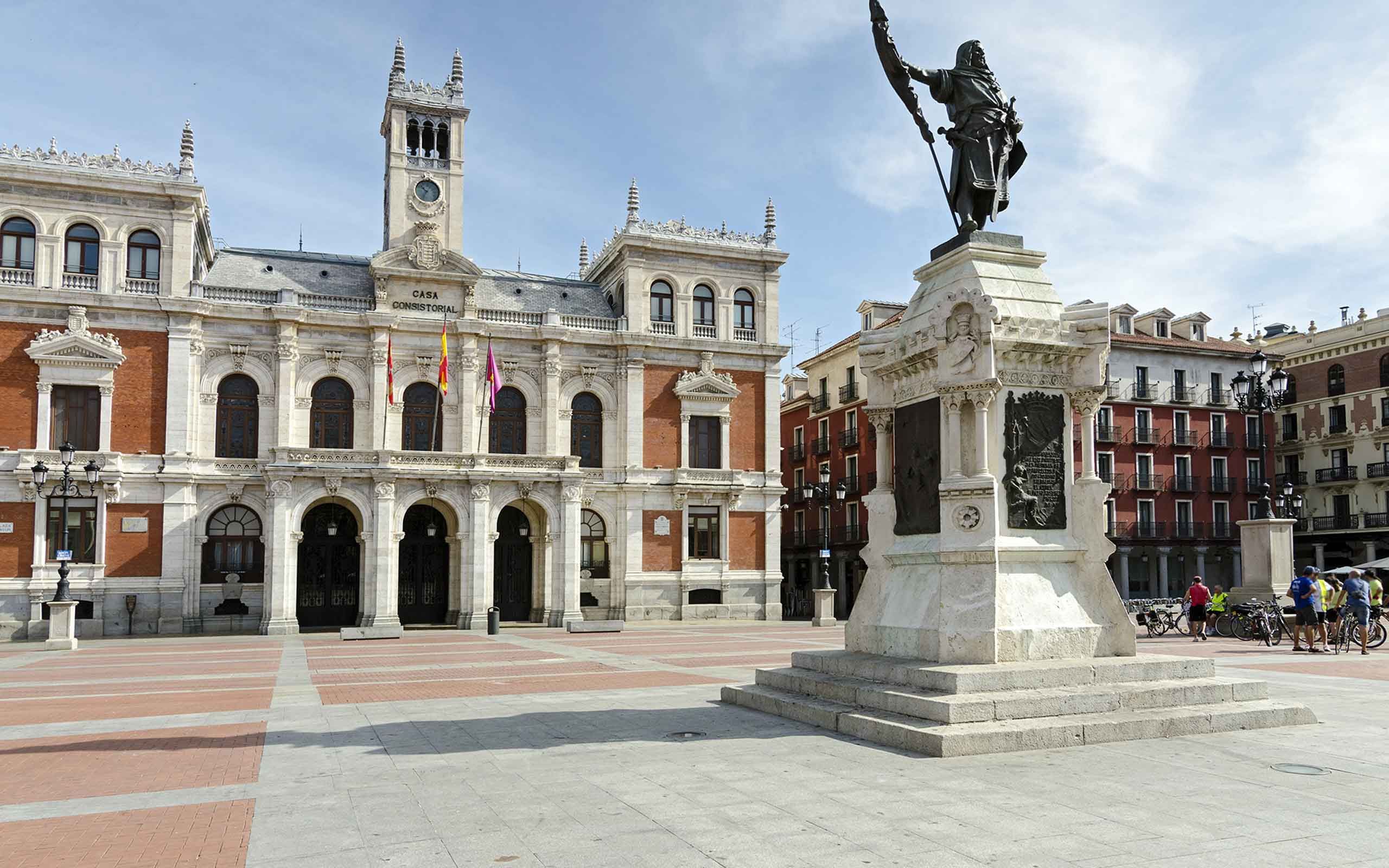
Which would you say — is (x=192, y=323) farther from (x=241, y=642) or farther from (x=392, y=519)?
(x=241, y=642)

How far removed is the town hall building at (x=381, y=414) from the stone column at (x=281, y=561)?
0.30ft

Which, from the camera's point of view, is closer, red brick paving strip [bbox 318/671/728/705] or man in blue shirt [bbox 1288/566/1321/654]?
red brick paving strip [bbox 318/671/728/705]

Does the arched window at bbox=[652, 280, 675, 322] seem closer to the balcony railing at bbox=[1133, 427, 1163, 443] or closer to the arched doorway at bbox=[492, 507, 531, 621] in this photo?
the arched doorway at bbox=[492, 507, 531, 621]

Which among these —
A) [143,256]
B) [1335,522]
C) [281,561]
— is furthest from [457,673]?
[1335,522]

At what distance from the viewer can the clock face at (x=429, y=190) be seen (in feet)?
140

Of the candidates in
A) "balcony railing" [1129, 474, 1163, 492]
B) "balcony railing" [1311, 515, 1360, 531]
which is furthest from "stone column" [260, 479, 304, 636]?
"balcony railing" [1311, 515, 1360, 531]

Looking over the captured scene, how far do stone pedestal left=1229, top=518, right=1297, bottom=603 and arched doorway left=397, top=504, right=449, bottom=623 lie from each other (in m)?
27.3

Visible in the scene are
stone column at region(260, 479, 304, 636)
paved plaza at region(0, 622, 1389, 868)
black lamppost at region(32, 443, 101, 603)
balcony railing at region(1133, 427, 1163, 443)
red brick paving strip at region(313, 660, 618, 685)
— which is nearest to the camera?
paved plaza at region(0, 622, 1389, 868)

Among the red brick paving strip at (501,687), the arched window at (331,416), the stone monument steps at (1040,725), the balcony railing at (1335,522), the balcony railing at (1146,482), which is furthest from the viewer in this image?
the balcony railing at (1335,522)

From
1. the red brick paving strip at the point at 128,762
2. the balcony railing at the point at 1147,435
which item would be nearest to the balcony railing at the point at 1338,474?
the balcony railing at the point at 1147,435

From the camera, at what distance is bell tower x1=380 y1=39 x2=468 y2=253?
42344mm

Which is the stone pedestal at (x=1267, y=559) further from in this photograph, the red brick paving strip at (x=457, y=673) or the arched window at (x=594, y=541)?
the arched window at (x=594, y=541)

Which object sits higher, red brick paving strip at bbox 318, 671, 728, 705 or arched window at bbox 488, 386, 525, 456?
arched window at bbox 488, 386, 525, 456

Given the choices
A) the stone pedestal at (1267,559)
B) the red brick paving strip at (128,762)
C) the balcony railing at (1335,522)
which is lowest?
the red brick paving strip at (128,762)
